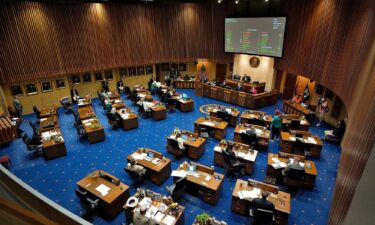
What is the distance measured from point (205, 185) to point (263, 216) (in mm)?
1811

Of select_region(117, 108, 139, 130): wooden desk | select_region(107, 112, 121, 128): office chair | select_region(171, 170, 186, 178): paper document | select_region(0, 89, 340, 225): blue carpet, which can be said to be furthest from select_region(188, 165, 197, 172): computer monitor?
select_region(107, 112, 121, 128): office chair

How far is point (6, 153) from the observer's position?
9.83 metres

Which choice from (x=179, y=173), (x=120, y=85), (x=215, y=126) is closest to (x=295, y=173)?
(x=179, y=173)

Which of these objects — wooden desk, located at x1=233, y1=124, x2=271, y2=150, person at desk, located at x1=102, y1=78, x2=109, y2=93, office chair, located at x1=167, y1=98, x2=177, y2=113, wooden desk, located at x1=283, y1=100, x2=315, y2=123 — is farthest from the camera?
person at desk, located at x1=102, y1=78, x2=109, y2=93

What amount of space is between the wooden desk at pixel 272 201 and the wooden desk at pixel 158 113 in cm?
684

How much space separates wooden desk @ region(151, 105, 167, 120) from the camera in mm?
12466

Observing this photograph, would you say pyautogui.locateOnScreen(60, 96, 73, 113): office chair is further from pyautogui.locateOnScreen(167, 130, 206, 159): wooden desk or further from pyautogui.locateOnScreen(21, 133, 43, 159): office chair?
pyautogui.locateOnScreen(167, 130, 206, 159): wooden desk

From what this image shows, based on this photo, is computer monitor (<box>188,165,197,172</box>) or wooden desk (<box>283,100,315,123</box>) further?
wooden desk (<box>283,100,315,123</box>)

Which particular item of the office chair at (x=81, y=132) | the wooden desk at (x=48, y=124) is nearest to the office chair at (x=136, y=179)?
the office chair at (x=81, y=132)

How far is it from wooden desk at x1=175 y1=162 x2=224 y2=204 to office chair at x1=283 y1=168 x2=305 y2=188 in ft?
7.20

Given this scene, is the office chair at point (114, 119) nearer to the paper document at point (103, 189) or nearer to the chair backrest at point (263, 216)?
the paper document at point (103, 189)

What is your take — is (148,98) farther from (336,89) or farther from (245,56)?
(336,89)

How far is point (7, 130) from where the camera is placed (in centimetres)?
1031

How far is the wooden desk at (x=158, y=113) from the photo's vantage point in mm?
12466
